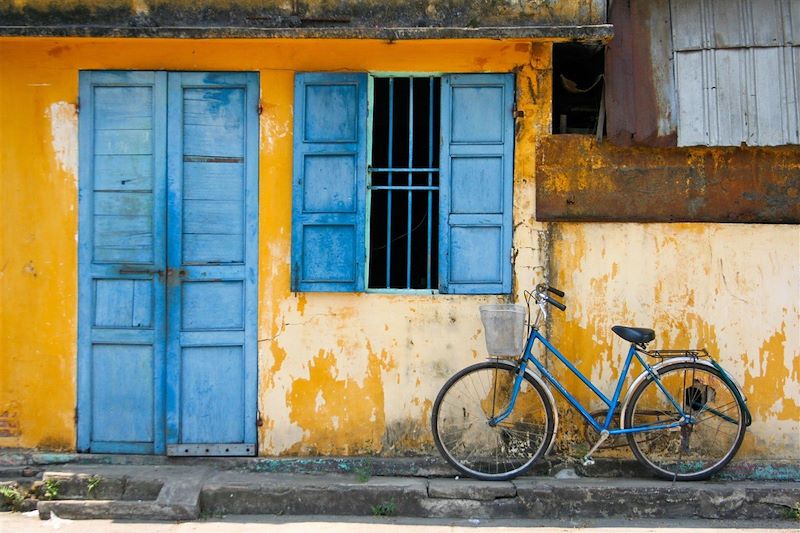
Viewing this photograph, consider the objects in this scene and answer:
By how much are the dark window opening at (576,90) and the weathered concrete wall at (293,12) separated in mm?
426

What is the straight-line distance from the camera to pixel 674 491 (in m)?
5.73

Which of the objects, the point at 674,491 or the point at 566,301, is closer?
the point at 674,491

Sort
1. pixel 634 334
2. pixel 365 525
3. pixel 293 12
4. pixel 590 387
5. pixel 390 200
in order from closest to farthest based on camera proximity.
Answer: pixel 365 525 → pixel 634 334 → pixel 590 387 → pixel 293 12 → pixel 390 200

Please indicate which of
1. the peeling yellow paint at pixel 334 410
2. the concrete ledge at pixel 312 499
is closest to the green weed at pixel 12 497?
the concrete ledge at pixel 312 499

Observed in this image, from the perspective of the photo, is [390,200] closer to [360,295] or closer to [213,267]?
[360,295]

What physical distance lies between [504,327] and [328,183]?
1669 millimetres

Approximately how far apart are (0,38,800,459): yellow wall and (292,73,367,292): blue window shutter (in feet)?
0.37

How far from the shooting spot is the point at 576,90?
251 inches

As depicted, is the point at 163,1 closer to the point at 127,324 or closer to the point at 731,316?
the point at 127,324

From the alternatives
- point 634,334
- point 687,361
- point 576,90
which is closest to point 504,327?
point 634,334

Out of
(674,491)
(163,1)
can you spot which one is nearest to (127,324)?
(163,1)

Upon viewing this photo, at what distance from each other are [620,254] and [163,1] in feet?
12.4

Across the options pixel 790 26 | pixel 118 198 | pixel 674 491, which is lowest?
pixel 674 491

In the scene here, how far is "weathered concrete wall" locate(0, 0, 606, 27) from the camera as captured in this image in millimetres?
6039
